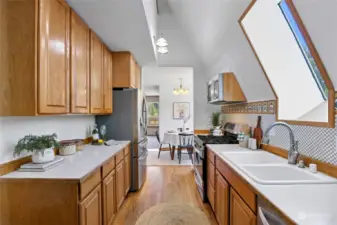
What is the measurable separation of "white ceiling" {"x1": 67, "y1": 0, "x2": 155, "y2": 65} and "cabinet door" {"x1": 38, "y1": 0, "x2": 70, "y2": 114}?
0.23m

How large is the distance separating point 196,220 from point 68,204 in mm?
1774

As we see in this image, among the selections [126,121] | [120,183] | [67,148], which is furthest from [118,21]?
[120,183]

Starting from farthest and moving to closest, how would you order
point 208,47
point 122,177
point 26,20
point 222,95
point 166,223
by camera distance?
point 208,47
point 222,95
point 122,177
point 166,223
point 26,20

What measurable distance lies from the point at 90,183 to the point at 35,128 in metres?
0.77

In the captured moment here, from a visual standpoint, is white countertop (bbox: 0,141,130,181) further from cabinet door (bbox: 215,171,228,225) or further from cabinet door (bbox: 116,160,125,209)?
cabinet door (bbox: 215,171,228,225)

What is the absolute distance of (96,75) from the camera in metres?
2.86

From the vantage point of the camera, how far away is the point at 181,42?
5203 millimetres

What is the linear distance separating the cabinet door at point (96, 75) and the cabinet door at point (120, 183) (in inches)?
30.4

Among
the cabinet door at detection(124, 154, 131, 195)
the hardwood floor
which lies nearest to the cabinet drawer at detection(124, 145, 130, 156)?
the cabinet door at detection(124, 154, 131, 195)

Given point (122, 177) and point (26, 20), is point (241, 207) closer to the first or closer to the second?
point (122, 177)

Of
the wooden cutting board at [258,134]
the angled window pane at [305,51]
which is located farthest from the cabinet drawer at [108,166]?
the angled window pane at [305,51]

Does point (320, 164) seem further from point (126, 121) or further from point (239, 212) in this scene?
point (126, 121)

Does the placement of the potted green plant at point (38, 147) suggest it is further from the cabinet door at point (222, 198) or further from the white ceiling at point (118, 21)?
the cabinet door at point (222, 198)

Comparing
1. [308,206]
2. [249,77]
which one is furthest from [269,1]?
[308,206]
